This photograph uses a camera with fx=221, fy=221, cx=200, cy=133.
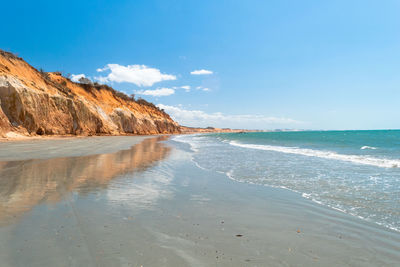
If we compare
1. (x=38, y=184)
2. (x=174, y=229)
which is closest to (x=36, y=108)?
(x=38, y=184)

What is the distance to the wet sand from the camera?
285cm

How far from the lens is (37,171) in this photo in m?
8.26

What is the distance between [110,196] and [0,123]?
22.3m

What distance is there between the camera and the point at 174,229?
3729 mm

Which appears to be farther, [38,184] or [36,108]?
[36,108]

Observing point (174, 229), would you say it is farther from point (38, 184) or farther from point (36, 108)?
point (36, 108)

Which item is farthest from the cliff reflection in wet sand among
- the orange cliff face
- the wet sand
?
the orange cliff face

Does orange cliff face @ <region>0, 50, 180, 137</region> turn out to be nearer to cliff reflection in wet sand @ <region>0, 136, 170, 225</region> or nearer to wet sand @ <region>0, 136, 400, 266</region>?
cliff reflection in wet sand @ <region>0, 136, 170, 225</region>

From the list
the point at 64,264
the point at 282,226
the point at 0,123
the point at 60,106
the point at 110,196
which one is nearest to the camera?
the point at 64,264

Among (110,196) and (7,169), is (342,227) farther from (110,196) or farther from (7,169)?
(7,169)

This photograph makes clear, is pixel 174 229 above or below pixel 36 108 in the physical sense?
below

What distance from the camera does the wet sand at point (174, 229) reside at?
2846 millimetres

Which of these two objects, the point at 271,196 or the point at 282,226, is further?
the point at 271,196

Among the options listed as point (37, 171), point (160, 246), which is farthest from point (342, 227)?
point (37, 171)
